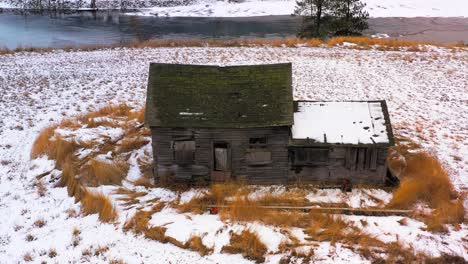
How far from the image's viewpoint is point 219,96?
14203 millimetres

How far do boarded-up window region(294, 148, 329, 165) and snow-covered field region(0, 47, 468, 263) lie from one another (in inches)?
44.7

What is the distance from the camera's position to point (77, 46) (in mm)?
35625

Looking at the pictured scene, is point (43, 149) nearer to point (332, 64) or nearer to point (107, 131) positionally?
point (107, 131)

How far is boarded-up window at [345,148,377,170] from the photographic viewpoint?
13.8 m

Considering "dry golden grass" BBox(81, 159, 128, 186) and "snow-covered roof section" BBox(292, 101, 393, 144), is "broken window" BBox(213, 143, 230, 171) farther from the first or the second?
"dry golden grass" BBox(81, 159, 128, 186)

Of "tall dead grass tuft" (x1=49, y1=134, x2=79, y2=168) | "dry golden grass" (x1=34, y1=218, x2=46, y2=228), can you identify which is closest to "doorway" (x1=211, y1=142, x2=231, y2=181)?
"dry golden grass" (x1=34, y1=218, x2=46, y2=228)

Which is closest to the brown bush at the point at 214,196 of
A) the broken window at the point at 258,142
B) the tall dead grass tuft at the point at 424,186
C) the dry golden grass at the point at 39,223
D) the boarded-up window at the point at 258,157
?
the boarded-up window at the point at 258,157

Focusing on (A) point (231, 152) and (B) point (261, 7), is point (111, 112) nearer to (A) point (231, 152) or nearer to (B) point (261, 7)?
(A) point (231, 152)

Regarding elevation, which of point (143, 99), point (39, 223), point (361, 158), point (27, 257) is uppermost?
point (143, 99)

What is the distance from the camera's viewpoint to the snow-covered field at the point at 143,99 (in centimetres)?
1134

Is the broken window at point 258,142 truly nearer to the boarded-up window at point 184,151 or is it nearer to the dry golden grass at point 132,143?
the boarded-up window at point 184,151

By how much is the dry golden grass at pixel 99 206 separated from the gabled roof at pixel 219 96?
2.74m

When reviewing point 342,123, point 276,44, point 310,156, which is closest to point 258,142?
point 310,156

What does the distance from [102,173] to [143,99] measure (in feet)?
28.1
